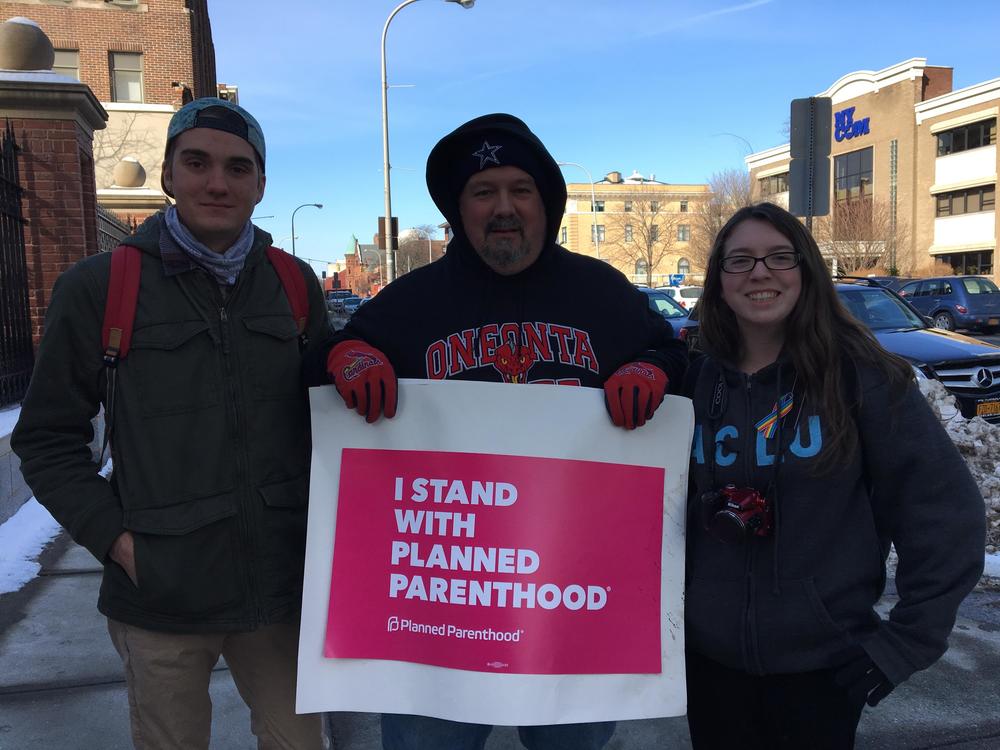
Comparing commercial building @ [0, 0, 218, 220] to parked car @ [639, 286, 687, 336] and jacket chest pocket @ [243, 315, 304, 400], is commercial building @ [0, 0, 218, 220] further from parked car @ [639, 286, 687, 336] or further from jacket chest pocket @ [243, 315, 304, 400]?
jacket chest pocket @ [243, 315, 304, 400]

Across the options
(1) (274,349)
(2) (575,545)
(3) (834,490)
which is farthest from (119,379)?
(3) (834,490)

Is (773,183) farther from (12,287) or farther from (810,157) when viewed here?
(12,287)

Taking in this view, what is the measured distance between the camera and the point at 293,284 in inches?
89.8

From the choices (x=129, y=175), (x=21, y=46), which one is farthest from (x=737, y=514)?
(x=129, y=175)

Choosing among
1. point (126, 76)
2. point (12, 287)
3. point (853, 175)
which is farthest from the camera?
point (853, 175)

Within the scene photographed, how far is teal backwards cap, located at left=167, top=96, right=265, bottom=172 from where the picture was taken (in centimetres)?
205

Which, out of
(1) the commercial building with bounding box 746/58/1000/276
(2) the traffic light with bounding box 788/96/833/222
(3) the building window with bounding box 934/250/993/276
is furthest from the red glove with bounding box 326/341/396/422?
(3) the building window with bounding box 934/250/993/276

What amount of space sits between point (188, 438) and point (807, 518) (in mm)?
1560

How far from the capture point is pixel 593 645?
2061 millimetres

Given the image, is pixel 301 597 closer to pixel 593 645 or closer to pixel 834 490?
pixel 593 645

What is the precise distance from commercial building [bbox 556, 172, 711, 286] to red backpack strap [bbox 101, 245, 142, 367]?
74977 mm

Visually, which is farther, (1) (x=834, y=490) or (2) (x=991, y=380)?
(2) (x=991, y=380)

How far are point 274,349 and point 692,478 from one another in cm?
119

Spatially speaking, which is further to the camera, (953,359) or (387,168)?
(387,168)
